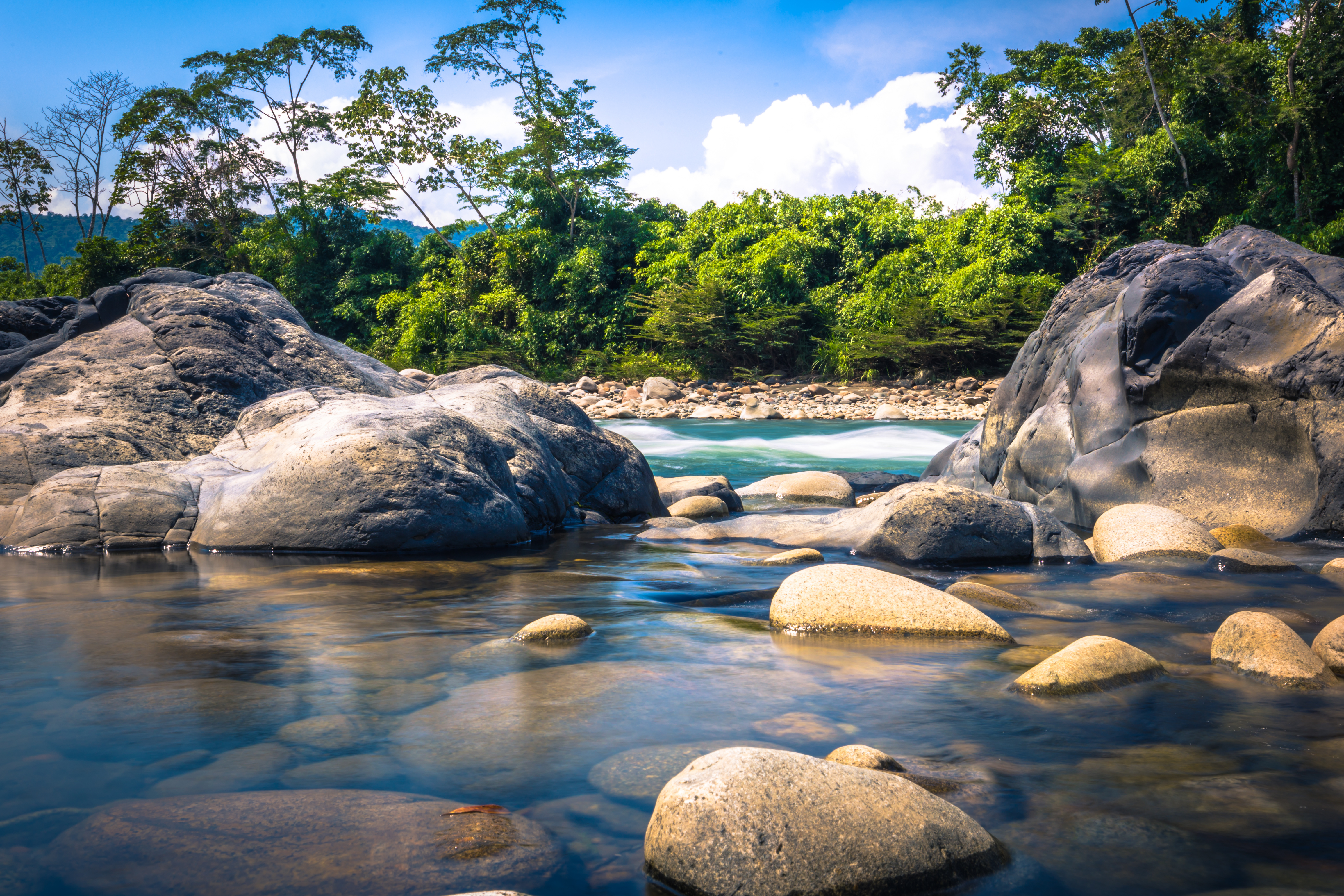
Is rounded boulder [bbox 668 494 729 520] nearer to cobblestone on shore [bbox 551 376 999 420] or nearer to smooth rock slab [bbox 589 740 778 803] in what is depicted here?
smooth rock slab [bbox 589 740 778 803]

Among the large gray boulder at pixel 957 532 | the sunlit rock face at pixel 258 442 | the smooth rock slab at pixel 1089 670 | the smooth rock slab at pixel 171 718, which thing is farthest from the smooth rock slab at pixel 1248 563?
the smooth rock slab at pixel 171 718

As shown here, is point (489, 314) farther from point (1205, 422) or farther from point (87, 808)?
point (87, 808)

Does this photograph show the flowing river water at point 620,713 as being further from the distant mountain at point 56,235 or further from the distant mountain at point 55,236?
the distant mountain at point 56,235

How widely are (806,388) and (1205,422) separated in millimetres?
20211

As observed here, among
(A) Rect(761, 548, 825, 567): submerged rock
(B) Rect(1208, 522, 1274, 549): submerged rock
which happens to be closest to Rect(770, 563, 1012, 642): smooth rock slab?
(A) Rect(761, 548, 825, 567): submerged rock

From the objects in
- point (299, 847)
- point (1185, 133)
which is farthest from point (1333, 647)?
point (1185, 133)

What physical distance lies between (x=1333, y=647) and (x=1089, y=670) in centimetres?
96

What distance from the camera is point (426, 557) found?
5766 millimetres

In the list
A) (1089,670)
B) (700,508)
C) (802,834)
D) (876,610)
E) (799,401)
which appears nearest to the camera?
(802,834)

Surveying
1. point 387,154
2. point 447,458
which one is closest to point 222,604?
point 447,458

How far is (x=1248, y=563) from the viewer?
5074mm

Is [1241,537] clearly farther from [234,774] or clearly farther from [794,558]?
[234,774]

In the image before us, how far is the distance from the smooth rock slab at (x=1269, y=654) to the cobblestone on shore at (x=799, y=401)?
18.3 meters

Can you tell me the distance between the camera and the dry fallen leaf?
7.07 feet
